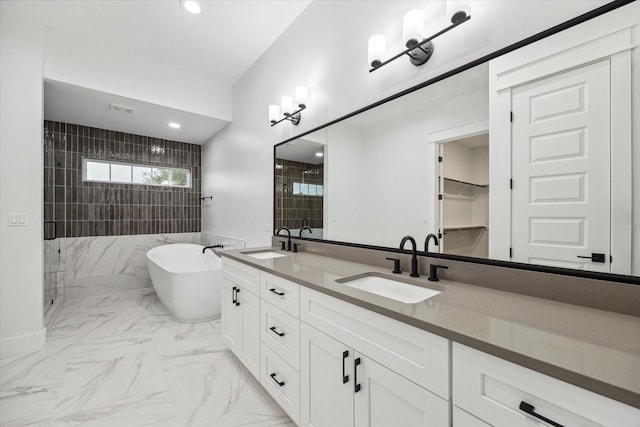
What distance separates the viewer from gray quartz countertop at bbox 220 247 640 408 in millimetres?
547

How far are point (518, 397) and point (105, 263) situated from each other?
16.3 feet

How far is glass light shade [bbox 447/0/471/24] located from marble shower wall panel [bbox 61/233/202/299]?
15.5 feet

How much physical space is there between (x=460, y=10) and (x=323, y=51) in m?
1.19

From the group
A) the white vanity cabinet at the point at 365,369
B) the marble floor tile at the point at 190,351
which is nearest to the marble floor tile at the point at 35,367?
the marble floor tile at the point at 190,351

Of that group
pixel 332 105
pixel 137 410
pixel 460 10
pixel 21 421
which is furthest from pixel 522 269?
pixel 21 421

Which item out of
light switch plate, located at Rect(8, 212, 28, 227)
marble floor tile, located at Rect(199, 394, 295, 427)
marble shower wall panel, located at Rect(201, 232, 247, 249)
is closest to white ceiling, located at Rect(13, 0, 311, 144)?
light switch plate, located at Rect(8, 212, 28, 227)

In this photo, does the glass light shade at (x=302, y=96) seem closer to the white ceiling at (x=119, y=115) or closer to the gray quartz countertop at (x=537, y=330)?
the gray quartz countertop at (x=537, y=330)

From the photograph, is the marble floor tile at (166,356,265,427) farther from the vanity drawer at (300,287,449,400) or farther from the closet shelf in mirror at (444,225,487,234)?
the closet shelf in mirror at (444,225,487,234)

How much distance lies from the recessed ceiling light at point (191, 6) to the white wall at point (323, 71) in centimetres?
75

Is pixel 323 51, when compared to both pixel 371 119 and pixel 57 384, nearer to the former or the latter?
pixel 371 119

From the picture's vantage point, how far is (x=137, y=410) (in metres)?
1.65

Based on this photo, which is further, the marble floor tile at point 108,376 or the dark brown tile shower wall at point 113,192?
the dark brown tile shower wall at point 113,192

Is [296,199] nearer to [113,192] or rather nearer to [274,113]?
[274,113]

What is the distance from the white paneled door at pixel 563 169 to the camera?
912 mm
